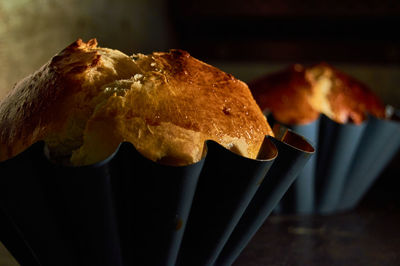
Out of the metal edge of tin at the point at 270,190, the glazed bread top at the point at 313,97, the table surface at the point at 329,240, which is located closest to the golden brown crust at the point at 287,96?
the glazed bread top at the point at 313,97

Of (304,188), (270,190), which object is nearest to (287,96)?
(304,188)

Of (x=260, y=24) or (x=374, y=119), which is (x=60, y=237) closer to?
(x=374, y=119)

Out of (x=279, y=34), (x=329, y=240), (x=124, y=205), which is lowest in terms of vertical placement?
(x=329, y=240)

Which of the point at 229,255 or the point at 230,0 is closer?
the point at 229,255

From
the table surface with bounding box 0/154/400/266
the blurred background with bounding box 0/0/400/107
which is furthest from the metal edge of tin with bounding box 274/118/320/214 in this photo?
the blurred background with bounding box 0/0/400/107

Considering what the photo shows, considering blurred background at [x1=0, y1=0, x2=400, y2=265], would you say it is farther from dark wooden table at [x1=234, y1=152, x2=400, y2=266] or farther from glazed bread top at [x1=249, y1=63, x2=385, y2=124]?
glazed bread top at [x1=249, y1=63, x2=385, y2=124]

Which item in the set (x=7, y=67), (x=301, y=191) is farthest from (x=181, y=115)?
(x=301, y=191)

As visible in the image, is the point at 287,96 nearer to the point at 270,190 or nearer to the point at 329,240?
the point at 329,240

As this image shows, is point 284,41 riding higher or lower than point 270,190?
lower
